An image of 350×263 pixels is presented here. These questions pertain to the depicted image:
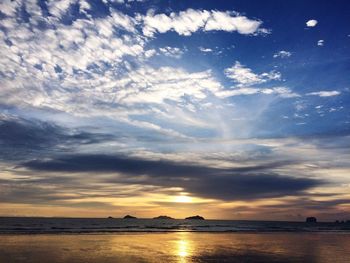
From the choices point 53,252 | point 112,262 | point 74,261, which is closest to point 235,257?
point 112,262

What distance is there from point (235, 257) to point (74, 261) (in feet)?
51.0

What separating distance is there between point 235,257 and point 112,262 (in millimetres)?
12452

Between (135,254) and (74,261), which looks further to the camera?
(135,254)

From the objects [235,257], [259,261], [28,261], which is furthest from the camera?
[235,257]

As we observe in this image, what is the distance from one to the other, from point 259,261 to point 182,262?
7.46 meters

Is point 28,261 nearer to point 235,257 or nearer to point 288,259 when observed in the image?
point 235,257

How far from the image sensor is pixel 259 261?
33.1 m

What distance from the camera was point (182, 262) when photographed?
31250 millimetres

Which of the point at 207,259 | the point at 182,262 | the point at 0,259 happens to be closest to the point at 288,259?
the point at 207,259

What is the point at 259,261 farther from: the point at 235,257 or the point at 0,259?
the point at 0,259

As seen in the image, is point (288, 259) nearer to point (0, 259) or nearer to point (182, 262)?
point (182, 262)

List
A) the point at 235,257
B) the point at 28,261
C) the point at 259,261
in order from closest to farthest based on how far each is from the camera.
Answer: the point at 28,261 < the point at 259,261 < the point at 235,257

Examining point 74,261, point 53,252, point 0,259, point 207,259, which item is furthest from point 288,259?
point 0,259

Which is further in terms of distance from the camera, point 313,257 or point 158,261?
point 313,257
